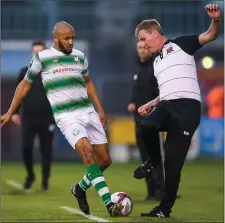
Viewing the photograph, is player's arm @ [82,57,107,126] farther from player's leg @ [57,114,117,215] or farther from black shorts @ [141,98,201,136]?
black shorts @ [141,98,201,136]

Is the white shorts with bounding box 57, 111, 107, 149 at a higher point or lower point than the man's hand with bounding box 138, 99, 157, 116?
lower

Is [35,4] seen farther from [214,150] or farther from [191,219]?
[191,219]

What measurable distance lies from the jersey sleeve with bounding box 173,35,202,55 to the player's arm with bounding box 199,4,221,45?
0.08 metres

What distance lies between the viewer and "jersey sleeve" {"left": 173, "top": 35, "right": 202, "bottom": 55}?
10.4 meters

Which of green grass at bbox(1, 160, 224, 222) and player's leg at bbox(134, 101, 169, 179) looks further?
green grass at bbox(1, 160, 224, 222)

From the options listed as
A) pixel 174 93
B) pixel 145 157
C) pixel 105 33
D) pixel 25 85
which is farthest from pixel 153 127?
pixel 105 33

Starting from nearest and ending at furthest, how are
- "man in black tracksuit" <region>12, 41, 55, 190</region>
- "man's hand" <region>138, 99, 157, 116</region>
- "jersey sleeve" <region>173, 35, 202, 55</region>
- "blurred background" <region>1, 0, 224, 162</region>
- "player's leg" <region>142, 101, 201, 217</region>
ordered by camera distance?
"jersey sleeve" <region>173, 35, 202, 55</region>, "player's leg" <region>142, 101, 201, 217</region>, "man's hand" <region>138, 99, 157, 116</region>, "man in black tracksuit" <region>12, 41, 55, 190</region>, "blurred background" <region>1, 0, 224, 162</region>

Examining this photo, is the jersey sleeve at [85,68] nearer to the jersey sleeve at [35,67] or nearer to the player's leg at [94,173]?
the jersey sleeve at [35,67]

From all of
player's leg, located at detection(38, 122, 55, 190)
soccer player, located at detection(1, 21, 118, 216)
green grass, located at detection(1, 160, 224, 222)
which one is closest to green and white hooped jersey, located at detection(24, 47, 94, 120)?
soccer player, located at detection(1, 21, 118, 216)

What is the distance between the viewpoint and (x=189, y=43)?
10453 millimetres

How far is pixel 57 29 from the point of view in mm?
10570

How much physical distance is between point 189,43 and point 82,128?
1.75 m

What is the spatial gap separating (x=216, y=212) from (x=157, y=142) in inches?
93.7

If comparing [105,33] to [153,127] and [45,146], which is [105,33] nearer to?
[45,146]
